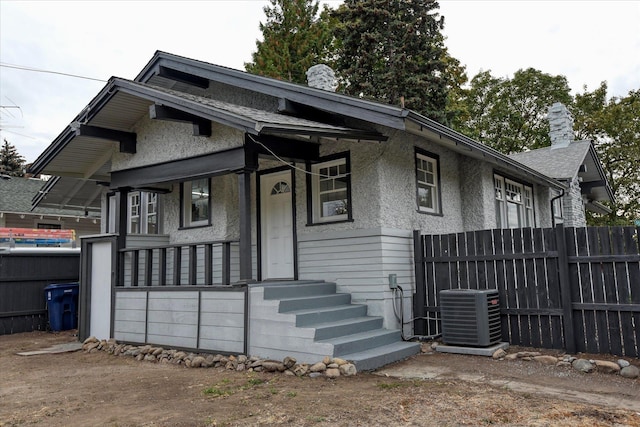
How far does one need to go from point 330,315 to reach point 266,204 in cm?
299

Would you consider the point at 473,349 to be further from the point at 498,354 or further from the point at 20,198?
the point at 20,198

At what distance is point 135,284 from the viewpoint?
8.27 metres

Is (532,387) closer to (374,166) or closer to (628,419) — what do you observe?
(628,419)

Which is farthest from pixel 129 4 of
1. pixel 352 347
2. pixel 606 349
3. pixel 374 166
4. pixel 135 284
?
pixel 606 349

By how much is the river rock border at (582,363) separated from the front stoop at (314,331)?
4.44 ft

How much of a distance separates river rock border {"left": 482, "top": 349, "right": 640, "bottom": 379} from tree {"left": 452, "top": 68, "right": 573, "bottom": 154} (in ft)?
71.7

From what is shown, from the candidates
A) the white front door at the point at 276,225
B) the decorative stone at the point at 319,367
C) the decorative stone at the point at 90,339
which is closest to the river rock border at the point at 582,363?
the decorative stone at the point at 319,367

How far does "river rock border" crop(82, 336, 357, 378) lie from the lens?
5.61 m

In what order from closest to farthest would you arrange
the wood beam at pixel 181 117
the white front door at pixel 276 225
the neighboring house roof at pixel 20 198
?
the wood beam at pixel 181 117
the white front door at pixel 276 225
the neighboring house roof at pixel 20 198

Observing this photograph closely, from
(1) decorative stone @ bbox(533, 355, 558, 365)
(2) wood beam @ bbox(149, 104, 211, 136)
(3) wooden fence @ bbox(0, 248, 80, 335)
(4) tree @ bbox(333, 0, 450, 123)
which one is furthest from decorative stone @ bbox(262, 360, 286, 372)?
(4) tree @ bbox(333, 0, 450, 123)

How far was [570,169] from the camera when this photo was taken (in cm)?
1391

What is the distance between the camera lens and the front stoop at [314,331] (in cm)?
595

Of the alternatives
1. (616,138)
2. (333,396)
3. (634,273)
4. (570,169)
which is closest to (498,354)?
(634,273)

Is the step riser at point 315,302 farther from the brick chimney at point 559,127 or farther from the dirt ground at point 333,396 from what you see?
the brick chimney at point 559,127
